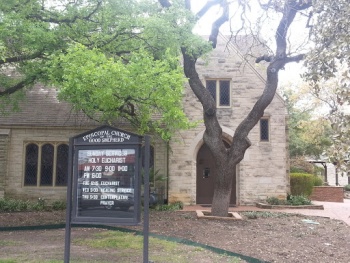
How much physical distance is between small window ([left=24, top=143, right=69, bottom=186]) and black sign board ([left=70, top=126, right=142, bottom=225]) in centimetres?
1226

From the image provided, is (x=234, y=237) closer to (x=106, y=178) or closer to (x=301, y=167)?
(x=106, y=178)

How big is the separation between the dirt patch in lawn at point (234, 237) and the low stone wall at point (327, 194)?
34.2 feet

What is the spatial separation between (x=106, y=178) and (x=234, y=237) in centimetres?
475

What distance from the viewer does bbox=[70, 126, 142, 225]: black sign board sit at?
7008 millimetres

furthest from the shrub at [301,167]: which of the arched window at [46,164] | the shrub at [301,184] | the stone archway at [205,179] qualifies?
the arched window at [46,164]

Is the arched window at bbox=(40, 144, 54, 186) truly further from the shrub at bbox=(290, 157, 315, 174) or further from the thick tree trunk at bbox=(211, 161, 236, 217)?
the shrub at bbox=(290, 157, 315, 174)

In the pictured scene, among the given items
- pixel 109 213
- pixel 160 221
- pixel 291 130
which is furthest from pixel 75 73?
pixel 291 130

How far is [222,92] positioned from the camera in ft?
63.2

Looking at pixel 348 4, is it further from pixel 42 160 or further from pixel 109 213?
pixel 42 160

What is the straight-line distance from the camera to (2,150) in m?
18.8

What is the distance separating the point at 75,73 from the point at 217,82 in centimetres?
987

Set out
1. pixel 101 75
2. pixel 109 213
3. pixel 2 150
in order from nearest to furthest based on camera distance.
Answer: pixel 109 213 → pixel 101 75 → pixel 2 150

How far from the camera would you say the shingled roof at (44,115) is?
62.0 ft

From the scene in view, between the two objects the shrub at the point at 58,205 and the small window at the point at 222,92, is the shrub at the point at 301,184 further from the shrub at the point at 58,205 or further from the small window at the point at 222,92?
the shrub at the point at 58,205
